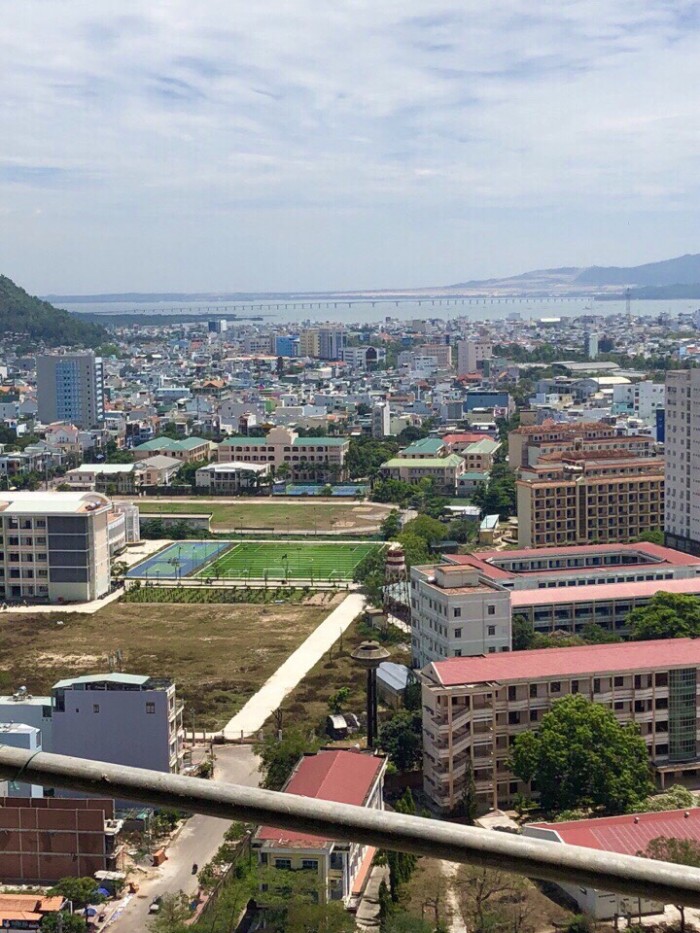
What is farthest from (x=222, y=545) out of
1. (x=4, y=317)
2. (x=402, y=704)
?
(x=4, y=317)

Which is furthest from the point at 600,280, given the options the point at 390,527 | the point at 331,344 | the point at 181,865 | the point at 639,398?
the point at 181,865

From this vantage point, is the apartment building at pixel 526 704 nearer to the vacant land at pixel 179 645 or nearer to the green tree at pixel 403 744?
the green tree at pixel 403 744

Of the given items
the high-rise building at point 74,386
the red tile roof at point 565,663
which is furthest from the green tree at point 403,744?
the high-rise building at point 74,386

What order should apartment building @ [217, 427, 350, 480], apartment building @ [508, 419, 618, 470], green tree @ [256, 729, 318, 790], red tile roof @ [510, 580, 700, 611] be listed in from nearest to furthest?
1. green tree @ [256, 729, 318, 790]
2. red tile roof @ [510, 580, 700, 611]
3. apartment building @ [508, 419, 618, 470]
4. apartment building @ [217, 427, 350, 480]

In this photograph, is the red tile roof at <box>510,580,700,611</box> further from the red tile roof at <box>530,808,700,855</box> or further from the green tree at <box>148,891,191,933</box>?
the green tree at <box>148,891,191,933</box>

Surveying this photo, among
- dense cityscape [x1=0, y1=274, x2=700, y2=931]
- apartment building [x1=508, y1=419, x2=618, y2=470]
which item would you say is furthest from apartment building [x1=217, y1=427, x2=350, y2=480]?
apartment building [x1=508, y1=419, x2=618, y2=470]

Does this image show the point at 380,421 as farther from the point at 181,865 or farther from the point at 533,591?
the point at 181,865
